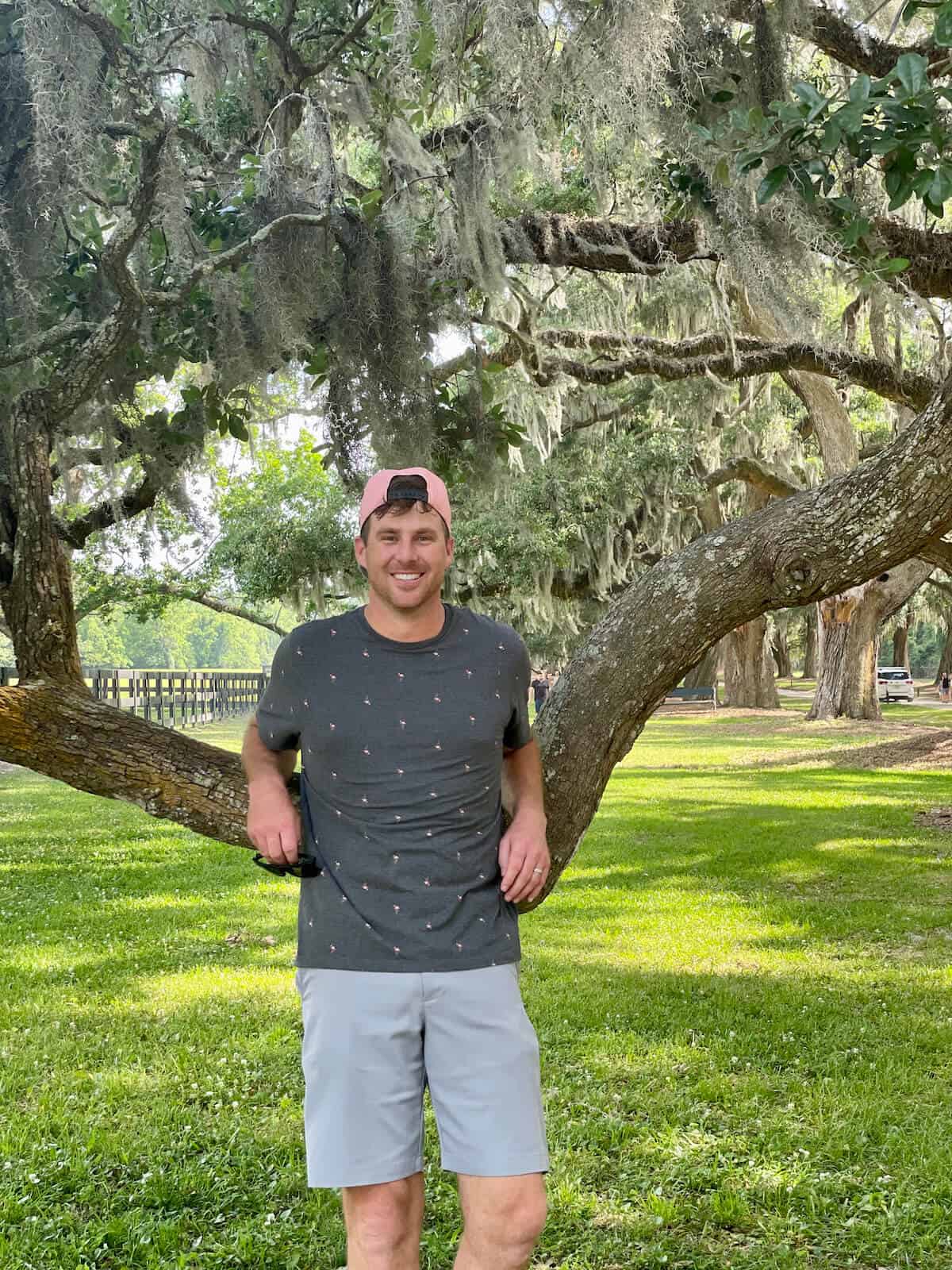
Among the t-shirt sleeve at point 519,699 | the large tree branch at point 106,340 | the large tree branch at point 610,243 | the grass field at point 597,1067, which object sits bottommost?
the grass field at point 597,1067

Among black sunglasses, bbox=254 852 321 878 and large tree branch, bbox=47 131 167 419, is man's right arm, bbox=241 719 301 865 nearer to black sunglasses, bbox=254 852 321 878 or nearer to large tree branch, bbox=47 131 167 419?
black sunglasses, bbox=254 852 321 878

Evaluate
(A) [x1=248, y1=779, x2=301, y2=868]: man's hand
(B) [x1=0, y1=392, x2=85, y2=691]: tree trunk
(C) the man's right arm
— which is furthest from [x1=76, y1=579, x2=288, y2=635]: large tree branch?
(A) [x1=248, y1=779, x2=301, y2=868]: man's hand

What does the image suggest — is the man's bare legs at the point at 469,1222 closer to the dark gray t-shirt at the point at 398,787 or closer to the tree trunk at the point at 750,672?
the dark gray t-shirt at the point at 398,787

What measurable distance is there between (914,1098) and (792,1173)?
880 mm

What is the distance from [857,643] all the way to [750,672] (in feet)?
22.7

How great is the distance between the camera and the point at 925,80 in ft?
8.13

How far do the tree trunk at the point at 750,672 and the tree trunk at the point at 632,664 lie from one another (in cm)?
2426

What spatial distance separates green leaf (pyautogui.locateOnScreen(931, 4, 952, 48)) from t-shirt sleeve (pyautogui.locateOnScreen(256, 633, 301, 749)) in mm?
1717

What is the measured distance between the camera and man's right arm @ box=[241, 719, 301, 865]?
7.48 ft

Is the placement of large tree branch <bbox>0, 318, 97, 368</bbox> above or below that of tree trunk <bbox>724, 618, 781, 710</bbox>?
above

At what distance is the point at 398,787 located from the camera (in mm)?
2227

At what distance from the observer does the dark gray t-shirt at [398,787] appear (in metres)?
2.18

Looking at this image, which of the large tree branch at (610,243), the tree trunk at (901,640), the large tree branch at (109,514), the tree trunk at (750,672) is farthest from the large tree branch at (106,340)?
the tree trunk at (901,640)

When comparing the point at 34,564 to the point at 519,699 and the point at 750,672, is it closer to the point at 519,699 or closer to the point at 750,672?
the point at 519,699
